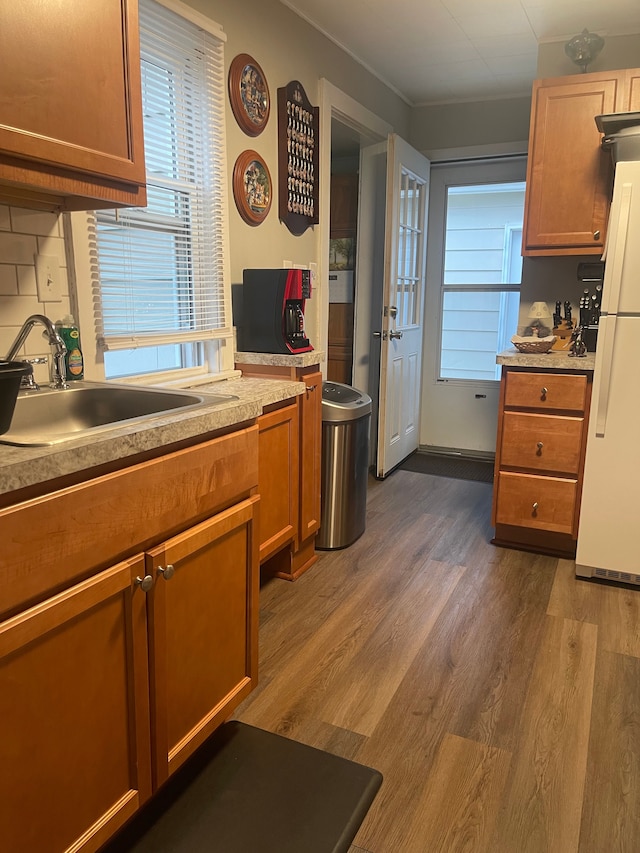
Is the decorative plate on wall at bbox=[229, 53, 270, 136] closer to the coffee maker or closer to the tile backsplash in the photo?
the coffee maker

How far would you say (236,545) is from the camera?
161 centimetres

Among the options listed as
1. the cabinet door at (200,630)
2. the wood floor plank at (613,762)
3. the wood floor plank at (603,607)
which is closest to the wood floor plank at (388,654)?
the cabinet door at (200,630)

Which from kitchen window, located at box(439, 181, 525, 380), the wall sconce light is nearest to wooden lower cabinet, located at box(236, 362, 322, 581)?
the wall sconce light

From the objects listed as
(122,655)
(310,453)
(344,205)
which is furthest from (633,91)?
(122,655)

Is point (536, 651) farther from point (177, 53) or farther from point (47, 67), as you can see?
point (177, 53)

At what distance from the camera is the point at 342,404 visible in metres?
2.92

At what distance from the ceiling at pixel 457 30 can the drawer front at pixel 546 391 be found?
174 centimetres

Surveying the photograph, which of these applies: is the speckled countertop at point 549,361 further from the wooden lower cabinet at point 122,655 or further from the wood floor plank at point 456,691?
the wooden lower cabinet at point 122,655

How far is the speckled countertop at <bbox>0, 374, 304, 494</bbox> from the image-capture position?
1.00 meters

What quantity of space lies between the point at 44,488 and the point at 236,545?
636 millimetres

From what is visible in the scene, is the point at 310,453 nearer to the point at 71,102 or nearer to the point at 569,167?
the point at 71,102

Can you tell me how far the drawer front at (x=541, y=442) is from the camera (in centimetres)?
282

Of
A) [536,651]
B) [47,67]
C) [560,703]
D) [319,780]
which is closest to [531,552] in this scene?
[536,651]

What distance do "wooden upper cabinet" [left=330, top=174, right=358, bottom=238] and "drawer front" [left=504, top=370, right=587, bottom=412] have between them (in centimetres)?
214
